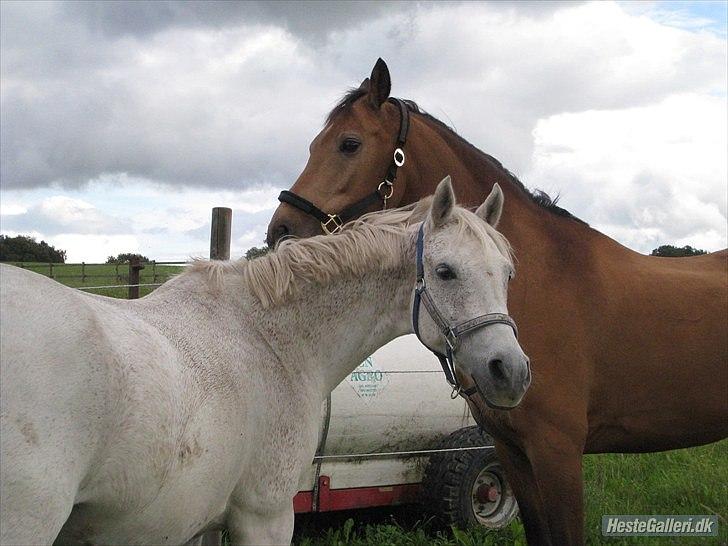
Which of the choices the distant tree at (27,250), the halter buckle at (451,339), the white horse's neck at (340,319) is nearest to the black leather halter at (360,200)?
the white horse's neck at (340,319)

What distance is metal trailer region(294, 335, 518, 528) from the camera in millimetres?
5109

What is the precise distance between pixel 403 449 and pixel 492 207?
2682 millimetres

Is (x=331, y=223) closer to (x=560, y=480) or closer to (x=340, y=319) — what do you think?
(x=340, y=319)

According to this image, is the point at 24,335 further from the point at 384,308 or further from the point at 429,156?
the point at 429,156

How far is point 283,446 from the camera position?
2.79 metres

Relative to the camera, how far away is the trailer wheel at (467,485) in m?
5.29

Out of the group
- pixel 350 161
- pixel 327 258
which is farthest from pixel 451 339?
pixel 350 161

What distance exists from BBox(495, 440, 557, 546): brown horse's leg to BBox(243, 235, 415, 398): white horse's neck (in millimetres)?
1180

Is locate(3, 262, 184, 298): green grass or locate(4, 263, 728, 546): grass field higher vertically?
locate(3, 262, 184, 298): green grass

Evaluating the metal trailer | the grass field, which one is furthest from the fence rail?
the grass field

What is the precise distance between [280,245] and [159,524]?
1257mm

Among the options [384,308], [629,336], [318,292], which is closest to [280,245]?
[318,292]

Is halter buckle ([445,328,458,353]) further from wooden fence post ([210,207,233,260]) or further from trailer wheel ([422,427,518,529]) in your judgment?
wooden fence post ([210,207,233,260])

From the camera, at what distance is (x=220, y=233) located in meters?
5.50
